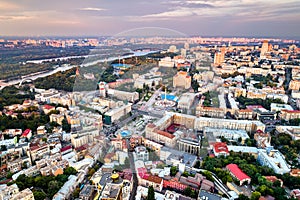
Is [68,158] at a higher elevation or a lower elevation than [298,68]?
lower

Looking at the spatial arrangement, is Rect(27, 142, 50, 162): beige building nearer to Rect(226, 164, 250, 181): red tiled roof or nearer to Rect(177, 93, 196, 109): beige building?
Rect(177, 93, 196, 109): beige building

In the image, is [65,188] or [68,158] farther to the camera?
[68,158]

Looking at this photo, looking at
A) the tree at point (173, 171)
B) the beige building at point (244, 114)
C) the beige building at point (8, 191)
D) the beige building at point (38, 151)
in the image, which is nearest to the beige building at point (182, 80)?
the tree at point (173, 171)

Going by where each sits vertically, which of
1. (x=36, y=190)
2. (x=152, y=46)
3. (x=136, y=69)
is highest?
(x=152, y=46)

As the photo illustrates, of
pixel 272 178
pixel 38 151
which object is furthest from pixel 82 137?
pixel 272 178

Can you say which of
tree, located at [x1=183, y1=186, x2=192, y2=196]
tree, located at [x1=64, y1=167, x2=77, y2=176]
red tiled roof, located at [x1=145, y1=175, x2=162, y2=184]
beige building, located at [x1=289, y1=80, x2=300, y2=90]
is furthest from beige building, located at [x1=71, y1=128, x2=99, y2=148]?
beige building, located at [x1=289, y1=80, x2=300, y2=90]

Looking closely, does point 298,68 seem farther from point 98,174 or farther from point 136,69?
point 98,174

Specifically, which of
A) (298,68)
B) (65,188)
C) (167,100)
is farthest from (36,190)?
(298,68)
